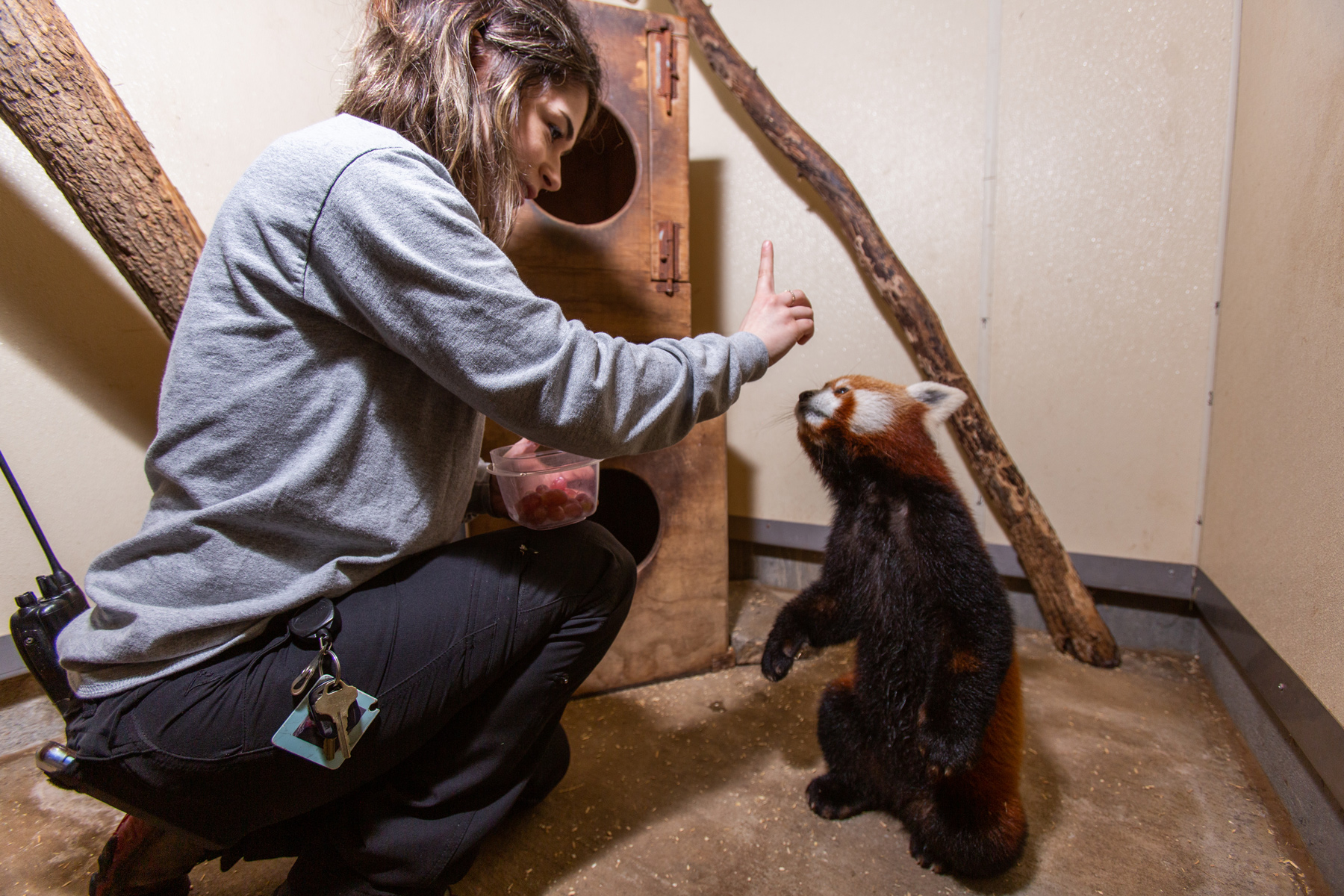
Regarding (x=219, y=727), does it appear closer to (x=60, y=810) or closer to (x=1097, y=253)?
(x=60, y=810)

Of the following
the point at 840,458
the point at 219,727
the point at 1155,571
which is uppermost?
the point at 840,458

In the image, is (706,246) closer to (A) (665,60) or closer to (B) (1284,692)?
(A) (665,60)

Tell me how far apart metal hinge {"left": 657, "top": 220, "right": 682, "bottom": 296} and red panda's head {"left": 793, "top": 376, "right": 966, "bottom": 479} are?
624mm

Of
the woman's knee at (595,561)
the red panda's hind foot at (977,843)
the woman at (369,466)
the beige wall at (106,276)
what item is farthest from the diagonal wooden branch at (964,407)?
the beige wall at (106,276)

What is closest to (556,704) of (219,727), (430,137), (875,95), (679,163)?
(219,727)

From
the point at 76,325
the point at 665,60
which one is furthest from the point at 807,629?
the point at 76,325

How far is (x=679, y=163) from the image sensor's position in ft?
6.48

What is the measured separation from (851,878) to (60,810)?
6.81 feet

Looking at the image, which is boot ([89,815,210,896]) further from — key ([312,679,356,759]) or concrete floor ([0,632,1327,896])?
key ([312,679,356,759])

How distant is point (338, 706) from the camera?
98 centimetres

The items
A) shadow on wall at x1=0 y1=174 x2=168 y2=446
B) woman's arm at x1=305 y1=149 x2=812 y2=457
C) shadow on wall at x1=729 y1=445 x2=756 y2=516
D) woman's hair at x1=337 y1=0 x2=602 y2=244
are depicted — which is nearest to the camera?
woman's arm at x1=305 y1=149 x2=812 y2=457

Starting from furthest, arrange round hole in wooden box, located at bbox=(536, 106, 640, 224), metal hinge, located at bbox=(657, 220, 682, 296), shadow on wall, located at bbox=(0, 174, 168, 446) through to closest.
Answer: round hole in wooden box, located at bbox=(536, 106, 640, 224)
metal hinge, located at bbox=(657, 220, 682, 296)
shadow on wall, located at bbox=(0, 174, 168, 446)

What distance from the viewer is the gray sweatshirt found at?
0.93 metres

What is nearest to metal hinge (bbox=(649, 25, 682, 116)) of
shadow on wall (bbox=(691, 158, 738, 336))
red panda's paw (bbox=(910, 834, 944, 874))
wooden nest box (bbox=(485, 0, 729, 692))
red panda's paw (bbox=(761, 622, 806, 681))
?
wooden nest box (bbox=(485, 0, 729, 692))
